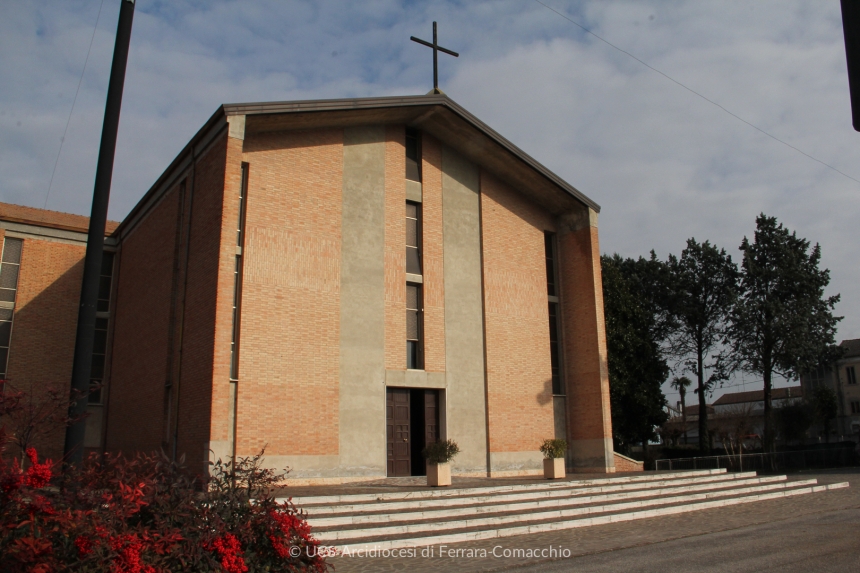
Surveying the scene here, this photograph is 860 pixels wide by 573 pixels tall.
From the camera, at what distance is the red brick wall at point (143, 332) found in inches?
739

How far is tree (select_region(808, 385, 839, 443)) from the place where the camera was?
4805cm

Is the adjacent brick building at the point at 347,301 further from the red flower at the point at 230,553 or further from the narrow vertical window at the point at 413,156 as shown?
the red flower at the point at 230,553

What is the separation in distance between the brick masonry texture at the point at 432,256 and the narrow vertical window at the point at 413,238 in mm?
171

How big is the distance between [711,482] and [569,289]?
7.69 meters

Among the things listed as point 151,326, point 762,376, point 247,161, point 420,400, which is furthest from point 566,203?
point 762,376

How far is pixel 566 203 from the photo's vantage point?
23.5m

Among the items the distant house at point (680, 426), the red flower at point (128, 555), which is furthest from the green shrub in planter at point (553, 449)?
the distant house at point (680, 426)

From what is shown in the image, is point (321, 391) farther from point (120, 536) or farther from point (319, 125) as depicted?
point (120, 536)

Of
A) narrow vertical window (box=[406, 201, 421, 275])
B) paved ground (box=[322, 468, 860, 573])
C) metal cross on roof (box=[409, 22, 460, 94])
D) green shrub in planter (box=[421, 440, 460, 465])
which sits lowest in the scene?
paved ground (box=[322, 468, 860, 573])

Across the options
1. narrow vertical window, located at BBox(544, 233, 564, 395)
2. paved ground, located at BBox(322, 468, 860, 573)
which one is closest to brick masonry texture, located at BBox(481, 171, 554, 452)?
narrow vertical window, located at BBox(544, 233, 564, 395)

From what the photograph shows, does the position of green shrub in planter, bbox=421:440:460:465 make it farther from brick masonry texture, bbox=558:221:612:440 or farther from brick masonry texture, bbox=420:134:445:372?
brick masonry texture, bbox=558:221:612:440

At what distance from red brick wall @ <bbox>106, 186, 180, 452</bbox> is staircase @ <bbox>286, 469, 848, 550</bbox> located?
310 inches

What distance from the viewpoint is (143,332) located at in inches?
815

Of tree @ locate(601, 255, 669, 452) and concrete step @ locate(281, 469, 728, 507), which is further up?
tree @ locate(601, 255, 669, 452)
